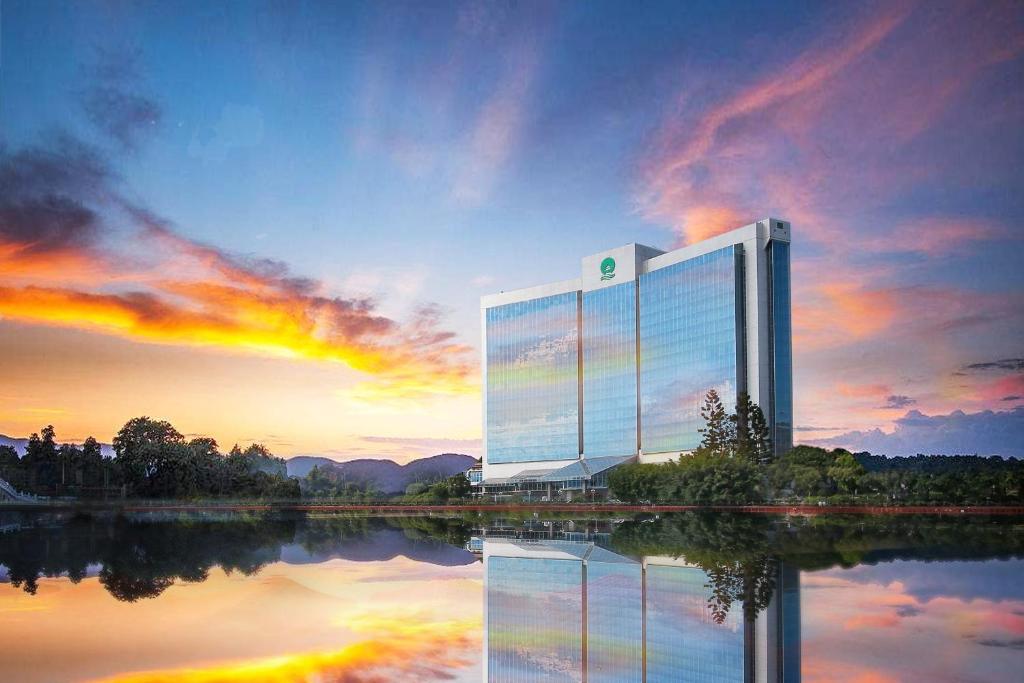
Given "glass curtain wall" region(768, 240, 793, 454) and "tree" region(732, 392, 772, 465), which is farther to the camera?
"glass curtain wall" region(768, 240, 793, 454)

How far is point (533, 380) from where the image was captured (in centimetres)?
7006

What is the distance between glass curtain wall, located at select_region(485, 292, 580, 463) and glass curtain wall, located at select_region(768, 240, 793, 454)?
18.8m

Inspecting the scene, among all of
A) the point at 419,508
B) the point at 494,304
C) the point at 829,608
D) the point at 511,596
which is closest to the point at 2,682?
the point at 511,596

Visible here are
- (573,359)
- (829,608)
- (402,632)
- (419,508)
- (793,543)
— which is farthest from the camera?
(573,359)

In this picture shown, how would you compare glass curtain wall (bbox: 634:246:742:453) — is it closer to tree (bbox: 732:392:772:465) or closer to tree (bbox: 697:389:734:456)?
tree (bbox: 697:389:734:456)

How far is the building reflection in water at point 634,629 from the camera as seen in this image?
28.0ft

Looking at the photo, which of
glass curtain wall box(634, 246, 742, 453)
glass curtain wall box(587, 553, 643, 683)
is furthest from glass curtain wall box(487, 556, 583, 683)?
glass curtain wall box(634, 246, 742, 453)

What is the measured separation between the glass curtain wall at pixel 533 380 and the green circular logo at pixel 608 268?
390 cm

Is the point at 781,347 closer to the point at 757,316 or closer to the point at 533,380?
the point at 757,316

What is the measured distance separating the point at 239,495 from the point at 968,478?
3239cm

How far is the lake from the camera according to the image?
27.9 feet

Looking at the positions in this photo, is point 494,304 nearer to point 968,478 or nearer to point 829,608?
point 968,478

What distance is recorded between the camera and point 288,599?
1267cm

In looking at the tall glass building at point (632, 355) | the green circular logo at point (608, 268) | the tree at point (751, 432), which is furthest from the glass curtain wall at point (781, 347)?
the green circular logo at point (608, 268)
